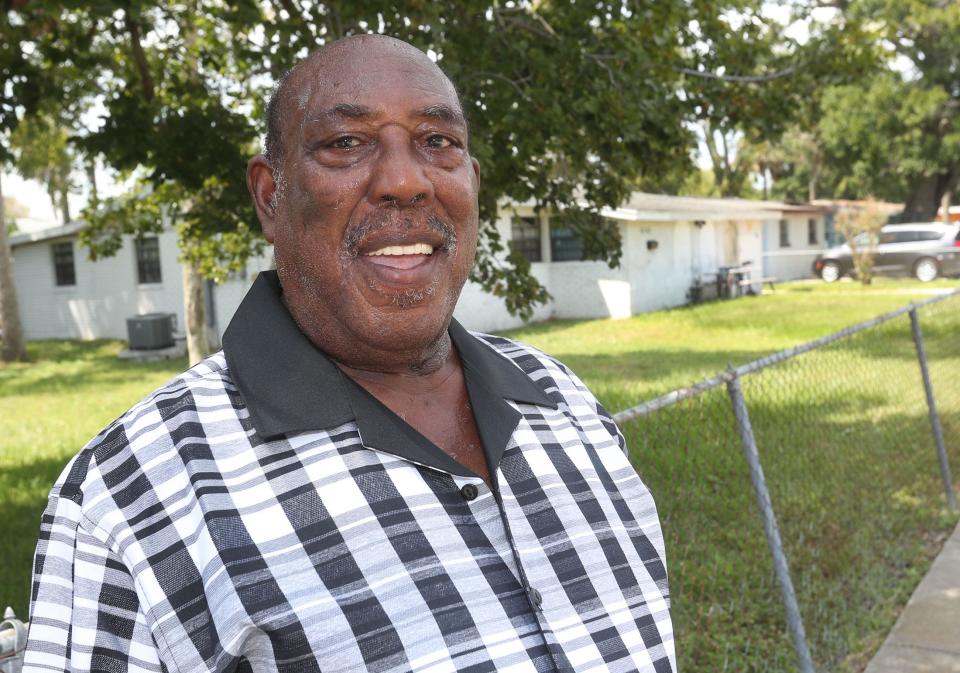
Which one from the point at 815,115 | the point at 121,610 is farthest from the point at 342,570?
the point at 815,115

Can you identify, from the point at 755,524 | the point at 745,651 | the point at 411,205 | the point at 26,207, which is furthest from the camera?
the point at 26,207

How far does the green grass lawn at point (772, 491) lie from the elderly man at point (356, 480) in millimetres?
2379

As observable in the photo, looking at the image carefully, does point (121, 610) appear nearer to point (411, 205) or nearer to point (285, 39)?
point (411, 205)

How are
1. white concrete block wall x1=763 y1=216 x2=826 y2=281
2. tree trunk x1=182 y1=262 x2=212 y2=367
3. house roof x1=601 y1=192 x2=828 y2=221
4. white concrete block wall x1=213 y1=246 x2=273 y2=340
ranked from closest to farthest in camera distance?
1. tree trunk x1=182 y1=262 x2=212 y2=367
2. white concrete block wall x1=213 y1=246 x2=273 y2=340
3. house roof x1=601 y1=192 x2=828 y2=221
4. white concrete block wall x1=763 y1=216 x2=826 y2=281

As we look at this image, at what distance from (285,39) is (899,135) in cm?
3377

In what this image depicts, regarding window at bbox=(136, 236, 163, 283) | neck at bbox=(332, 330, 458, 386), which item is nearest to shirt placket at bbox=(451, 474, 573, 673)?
neck at bbox=(332, 330, 458, 386)

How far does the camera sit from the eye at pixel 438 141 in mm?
1564

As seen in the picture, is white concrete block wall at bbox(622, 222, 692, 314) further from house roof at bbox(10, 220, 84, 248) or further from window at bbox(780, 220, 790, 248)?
house roof at bbox(10, 220, 84, 248)

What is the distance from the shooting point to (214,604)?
1245 mm

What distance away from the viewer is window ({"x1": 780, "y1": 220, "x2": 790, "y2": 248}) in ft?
116

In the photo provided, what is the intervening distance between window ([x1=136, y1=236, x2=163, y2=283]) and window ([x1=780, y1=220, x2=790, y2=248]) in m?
22.7

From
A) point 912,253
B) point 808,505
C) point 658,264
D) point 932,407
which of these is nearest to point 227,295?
point 658,264

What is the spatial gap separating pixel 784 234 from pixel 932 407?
31.1 m

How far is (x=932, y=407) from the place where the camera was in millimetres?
5906
